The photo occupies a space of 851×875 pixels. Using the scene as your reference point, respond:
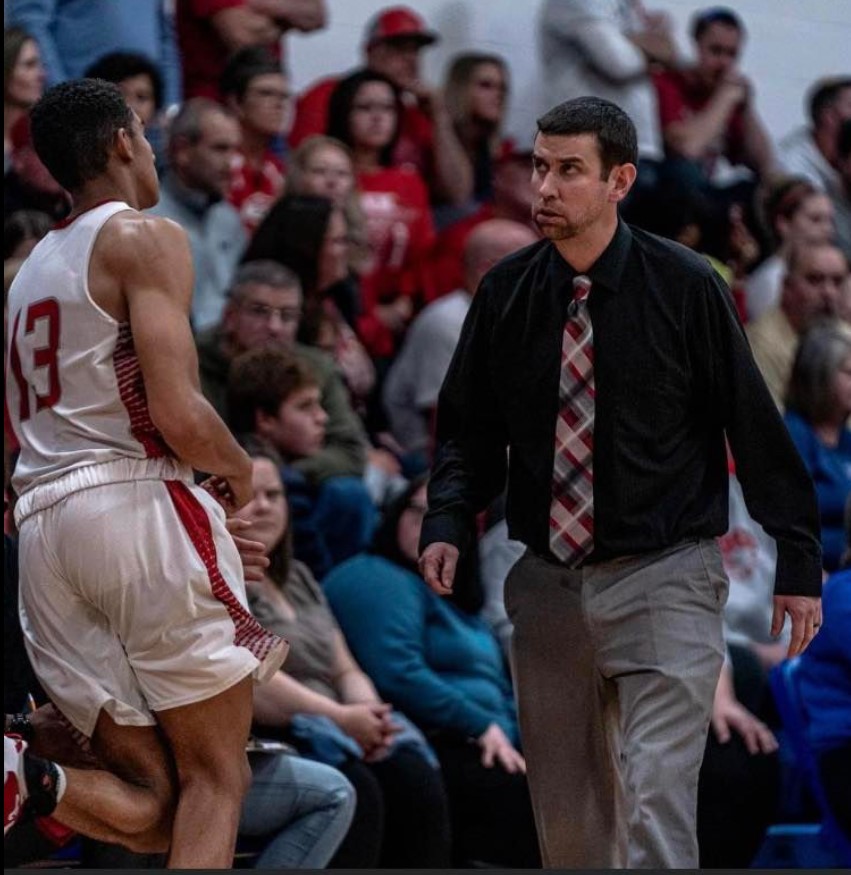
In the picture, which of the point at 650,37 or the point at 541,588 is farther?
the point at 650,37

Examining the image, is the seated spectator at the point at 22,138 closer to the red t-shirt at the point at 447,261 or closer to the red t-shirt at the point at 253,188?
the red t-shirt at the point at 253,188

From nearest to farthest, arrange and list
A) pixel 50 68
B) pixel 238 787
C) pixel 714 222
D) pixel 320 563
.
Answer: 1. pixel 238 787
2. pixel 320 563
3. pixel 50 68
4. pixel 714 222

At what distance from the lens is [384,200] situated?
8.09 meters

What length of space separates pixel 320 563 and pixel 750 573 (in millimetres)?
1564

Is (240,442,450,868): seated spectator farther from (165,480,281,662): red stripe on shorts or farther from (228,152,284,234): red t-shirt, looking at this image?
(228,152,284,234): red t-shirt

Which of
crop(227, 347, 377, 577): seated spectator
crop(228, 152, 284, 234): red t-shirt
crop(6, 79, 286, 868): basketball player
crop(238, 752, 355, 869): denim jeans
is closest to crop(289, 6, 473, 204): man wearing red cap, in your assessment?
crop(228, 152, 284, 234): red t-shirt

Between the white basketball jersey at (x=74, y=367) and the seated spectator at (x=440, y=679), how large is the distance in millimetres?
1903

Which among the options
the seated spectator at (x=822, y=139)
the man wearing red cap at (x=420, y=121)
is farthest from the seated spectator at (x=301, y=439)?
the seated spectator at (x=822, y=139)

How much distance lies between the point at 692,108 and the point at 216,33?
3011 mm

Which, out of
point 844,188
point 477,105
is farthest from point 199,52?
point 844,188

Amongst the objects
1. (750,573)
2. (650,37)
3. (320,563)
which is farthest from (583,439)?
(650,37)

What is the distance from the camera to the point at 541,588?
4.04 meters

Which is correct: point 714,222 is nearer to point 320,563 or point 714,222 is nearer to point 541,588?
point 320,563

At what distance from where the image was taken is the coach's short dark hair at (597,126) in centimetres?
394
